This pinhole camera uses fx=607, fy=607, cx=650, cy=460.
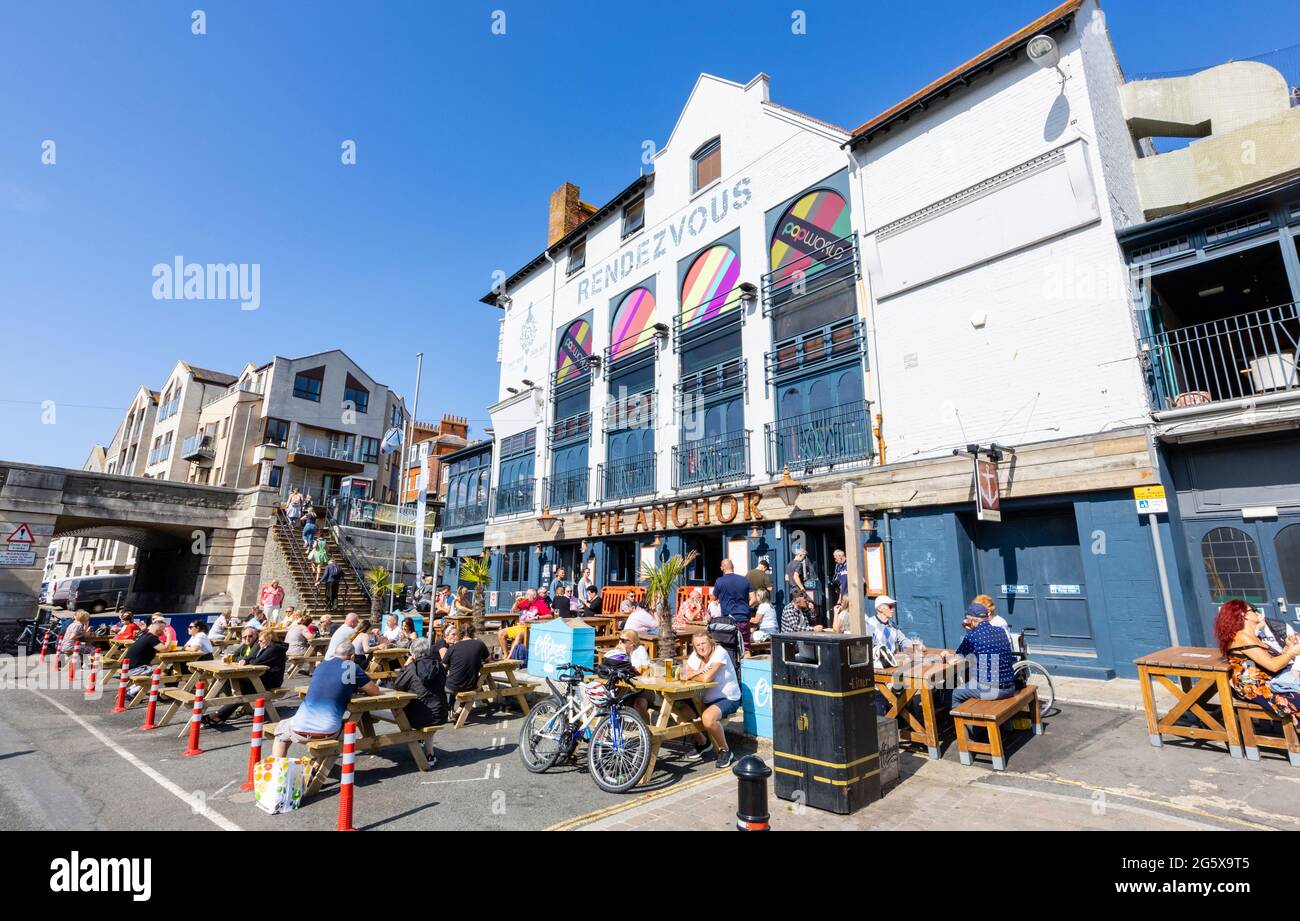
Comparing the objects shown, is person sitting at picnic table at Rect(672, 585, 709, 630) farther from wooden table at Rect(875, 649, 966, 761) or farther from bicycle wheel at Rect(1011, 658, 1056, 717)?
wooden table at Rect(875, 649, 966, 761)

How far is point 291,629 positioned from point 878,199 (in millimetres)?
16585

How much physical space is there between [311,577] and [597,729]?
72.3ft

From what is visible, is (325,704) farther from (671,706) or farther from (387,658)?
(387,658)

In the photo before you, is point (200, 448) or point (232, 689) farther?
point (200, 448)

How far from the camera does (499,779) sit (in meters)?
6.46

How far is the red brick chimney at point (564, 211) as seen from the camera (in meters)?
25.6

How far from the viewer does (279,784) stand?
5.43 metres

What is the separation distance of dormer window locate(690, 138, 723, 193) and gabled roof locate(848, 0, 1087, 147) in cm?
534

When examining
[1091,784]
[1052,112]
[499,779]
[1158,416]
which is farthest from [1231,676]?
[1052,112]

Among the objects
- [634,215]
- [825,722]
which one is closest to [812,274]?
[634,215]

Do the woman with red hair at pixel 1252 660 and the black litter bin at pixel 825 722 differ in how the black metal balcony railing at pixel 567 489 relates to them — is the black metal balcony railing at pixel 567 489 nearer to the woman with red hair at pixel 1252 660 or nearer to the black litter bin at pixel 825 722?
the black litter bin at pixel 825 722

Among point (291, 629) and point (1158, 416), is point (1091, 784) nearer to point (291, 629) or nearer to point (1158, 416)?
point (1158, 416)
